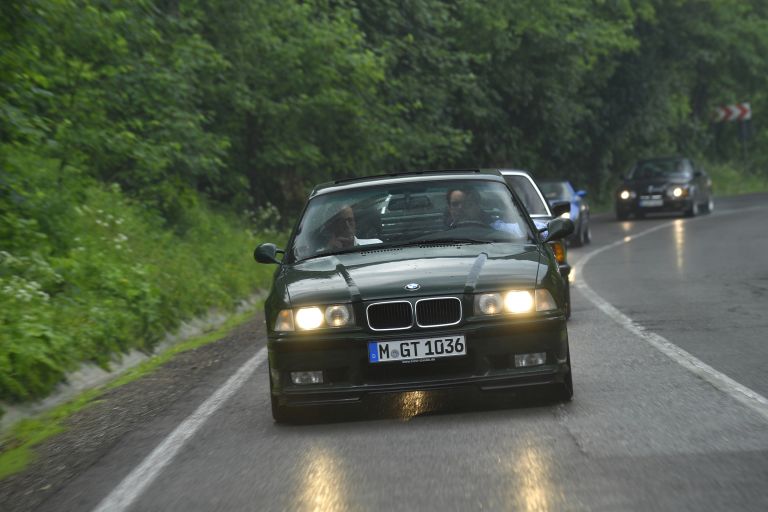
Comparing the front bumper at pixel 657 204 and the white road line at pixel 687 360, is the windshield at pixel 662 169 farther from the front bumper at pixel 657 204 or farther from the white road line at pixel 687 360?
the white road line at pixel 687 360

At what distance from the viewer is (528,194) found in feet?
46.1

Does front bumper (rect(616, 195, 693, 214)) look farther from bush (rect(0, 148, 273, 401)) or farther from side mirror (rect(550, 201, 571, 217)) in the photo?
side mirror (rect(550, 201, 571, 217))

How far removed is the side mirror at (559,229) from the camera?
8828 mm

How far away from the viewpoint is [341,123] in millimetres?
25656

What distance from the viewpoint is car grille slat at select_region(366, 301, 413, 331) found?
288 inches

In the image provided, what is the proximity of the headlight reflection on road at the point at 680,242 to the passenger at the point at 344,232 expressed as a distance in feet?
35.6

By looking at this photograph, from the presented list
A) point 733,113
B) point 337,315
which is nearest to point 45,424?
point 337,315

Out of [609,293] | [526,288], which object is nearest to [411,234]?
[526,288]

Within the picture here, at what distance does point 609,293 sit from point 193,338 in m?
5.17

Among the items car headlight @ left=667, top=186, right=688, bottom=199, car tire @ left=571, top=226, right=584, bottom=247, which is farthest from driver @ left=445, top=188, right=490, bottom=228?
car headlight @ left=667, top=186, right=688, bottom=199

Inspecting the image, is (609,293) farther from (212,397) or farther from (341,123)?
(341,123)

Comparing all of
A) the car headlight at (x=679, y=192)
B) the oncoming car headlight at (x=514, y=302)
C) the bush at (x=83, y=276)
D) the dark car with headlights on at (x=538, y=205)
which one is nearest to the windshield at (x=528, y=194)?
the dark car with headlights on at (x=538, y=205)

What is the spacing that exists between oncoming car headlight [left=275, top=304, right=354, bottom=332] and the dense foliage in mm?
2729

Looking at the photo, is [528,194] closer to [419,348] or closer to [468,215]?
[468,215]
